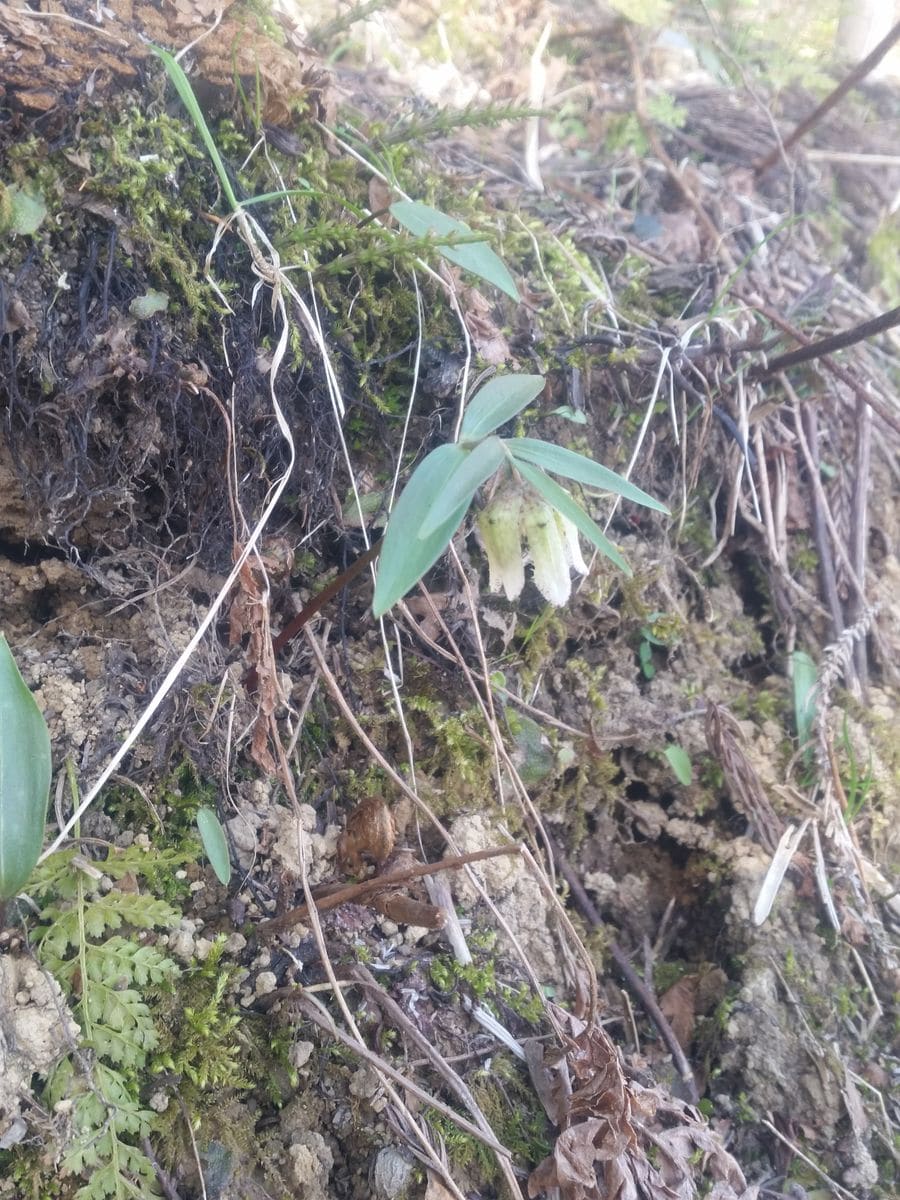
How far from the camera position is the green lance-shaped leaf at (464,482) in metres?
0.98

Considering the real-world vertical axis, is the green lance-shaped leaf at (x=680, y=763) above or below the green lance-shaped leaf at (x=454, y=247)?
below

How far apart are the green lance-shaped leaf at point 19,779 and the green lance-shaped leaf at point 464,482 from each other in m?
0.59

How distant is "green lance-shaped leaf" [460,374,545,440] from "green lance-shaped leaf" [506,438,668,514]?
0.15 ft

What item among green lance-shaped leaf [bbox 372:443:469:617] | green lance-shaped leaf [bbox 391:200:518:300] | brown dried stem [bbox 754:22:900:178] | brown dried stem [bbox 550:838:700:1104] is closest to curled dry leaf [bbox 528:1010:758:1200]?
brown dried stem [bbox 550:838:700:1104]

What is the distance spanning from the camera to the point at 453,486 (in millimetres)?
1016

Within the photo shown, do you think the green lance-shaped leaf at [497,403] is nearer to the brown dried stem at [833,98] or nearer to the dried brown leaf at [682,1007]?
the dried brown leaf at [682,1007]

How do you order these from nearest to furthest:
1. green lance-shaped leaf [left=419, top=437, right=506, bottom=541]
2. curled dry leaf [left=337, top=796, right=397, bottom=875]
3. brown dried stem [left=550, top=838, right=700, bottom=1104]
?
green lance-shaped leaf [left=419, top=437, right=506, bottom=541] < curled dry leaf [left=337, top=796, right=397, bottom=875] < brown dried stem [left=550, top=838, right=700, bottom=1104]

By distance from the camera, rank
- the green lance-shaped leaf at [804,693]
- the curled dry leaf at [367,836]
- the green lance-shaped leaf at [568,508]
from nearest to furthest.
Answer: the green lance-shaped leaf at [568,508] → the curled dry leaf at [367,836] → the green lance-shaped leaf at [804,693]

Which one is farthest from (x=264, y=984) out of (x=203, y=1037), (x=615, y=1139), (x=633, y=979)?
(x=633, y=979)

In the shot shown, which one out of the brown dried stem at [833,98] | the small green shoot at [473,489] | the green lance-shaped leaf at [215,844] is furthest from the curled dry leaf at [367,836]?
the brown dried stem at [833,98]

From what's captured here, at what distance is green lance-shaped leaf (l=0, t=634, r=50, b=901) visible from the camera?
1.04 m

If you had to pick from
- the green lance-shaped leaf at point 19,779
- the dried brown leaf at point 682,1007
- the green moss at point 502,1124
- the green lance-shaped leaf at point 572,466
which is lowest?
the dried brown leaf at point 682,1007

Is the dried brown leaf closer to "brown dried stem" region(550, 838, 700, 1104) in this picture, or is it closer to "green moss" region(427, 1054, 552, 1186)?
"brown dried stem" region(550, 838, 700, 1104)

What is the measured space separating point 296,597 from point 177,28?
1.04 meters
